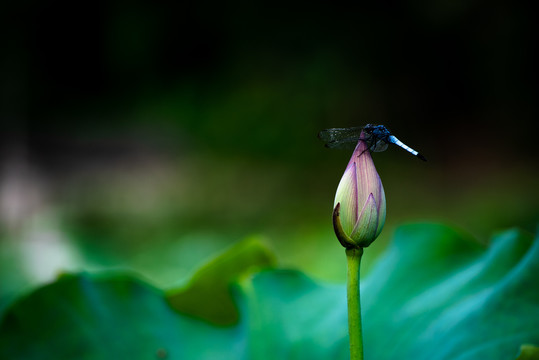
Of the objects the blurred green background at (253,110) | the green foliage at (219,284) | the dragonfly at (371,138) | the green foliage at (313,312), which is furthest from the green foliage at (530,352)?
the blurred green background at (253,110)

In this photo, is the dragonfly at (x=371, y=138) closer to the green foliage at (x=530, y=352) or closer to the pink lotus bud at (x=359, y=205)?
the pink lotus bud at (x=359, y=205)

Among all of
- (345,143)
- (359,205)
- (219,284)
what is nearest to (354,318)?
(359,205)

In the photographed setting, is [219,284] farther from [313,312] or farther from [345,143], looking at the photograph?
[345,143]

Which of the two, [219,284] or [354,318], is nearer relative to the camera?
[354,318]

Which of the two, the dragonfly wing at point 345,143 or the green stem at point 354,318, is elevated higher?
the dragonfly wing at point 345,143

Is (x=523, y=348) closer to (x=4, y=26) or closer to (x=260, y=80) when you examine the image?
(x=260, y=80)

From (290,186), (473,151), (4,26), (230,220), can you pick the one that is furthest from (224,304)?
(4,26)
